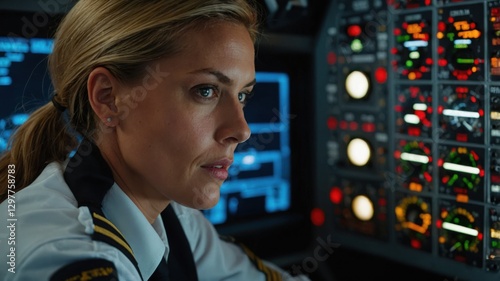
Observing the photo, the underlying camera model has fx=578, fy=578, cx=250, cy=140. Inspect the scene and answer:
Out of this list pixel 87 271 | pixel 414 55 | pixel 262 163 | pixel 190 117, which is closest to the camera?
pixel 87 271

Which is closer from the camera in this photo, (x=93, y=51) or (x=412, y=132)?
(x=93, y=51)

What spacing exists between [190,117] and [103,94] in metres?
0.18

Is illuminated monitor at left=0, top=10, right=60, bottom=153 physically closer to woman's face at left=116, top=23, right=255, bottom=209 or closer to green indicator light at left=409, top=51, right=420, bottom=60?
woman's face at left=116, top=23, right=255, bottom=209

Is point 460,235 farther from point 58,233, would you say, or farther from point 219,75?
point 58,233

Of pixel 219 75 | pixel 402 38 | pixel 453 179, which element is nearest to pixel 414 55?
pixel 402 38

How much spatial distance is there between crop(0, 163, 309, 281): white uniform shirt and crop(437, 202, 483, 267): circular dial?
75 centimetres

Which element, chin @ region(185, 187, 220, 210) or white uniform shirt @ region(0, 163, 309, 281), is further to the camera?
chin @ region(185, 187, 220, 210)

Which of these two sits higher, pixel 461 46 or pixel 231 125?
pixel 461 46

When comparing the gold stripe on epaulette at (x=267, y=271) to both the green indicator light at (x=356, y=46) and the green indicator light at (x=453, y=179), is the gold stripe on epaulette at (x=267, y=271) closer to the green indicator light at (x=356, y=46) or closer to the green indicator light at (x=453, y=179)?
the green indicator light at (x=453, y=179)

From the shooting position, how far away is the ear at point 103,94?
3.64 feet

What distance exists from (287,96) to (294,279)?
0.70m

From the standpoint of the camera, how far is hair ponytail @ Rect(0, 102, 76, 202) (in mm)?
1242

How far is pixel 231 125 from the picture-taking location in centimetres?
114

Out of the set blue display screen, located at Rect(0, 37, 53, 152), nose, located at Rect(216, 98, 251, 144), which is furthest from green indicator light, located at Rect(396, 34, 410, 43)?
blue display screen, located at Rect(0, 37, 53, 152)
